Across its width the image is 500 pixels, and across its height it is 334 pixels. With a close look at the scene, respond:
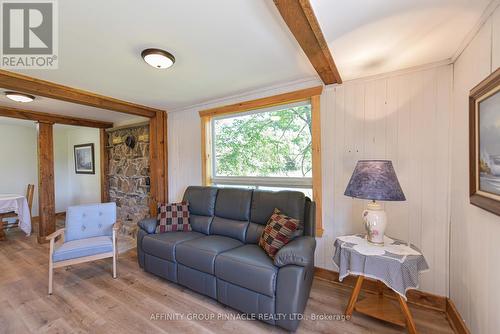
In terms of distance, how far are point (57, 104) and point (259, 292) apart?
13.3 ft

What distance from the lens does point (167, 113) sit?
4129 mm

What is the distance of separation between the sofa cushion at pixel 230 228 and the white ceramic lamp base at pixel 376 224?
1.30 metres

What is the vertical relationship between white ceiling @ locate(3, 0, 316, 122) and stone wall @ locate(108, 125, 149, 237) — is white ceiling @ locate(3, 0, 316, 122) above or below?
above

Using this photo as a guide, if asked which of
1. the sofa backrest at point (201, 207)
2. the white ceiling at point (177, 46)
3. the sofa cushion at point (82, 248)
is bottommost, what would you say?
the sofa cushion at point (82, 248)

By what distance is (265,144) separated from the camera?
123 inches

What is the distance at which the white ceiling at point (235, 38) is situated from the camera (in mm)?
1396

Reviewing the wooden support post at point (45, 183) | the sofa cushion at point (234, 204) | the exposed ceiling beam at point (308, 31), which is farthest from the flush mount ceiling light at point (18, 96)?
the exposed ceiling beam at point (308, 31)

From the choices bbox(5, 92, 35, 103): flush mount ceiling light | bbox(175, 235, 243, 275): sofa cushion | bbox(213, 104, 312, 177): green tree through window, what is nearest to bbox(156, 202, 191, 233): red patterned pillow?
bbox(175, 235, 243, 275): sofa cushion

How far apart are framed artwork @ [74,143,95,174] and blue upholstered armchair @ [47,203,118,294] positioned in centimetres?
307

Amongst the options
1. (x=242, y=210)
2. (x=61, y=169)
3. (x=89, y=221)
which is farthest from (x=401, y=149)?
(x=61, y=169)

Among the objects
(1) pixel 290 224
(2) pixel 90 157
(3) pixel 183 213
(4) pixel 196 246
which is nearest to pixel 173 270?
(4) pixel 196 246

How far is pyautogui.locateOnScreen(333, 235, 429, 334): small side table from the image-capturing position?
63.2 inches

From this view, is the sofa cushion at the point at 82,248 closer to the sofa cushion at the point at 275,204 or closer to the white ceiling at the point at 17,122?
the sofa cushion at the point at 275,204

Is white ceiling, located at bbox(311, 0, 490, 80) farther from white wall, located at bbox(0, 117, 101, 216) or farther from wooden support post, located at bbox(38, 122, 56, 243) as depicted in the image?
white wall, located at bbox(0, 117, 101, 216)
